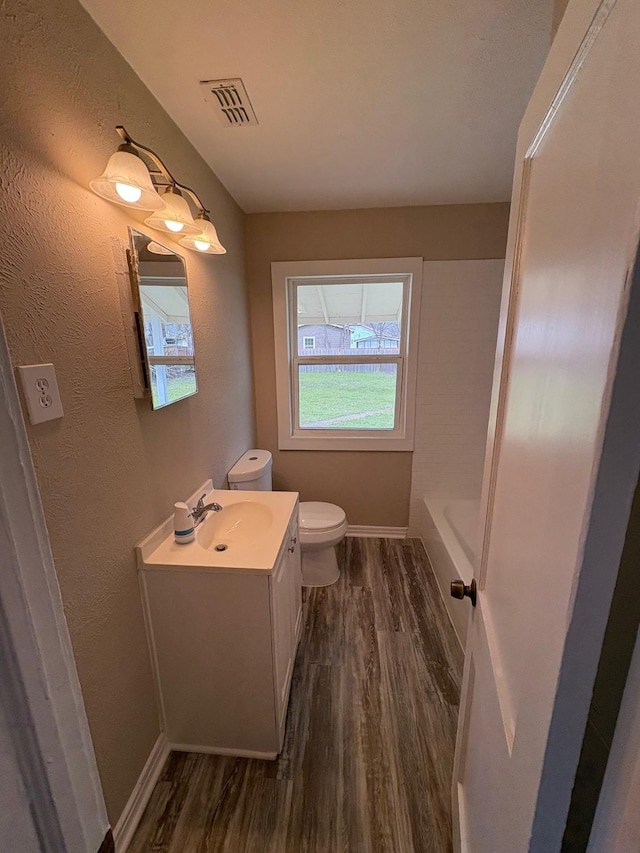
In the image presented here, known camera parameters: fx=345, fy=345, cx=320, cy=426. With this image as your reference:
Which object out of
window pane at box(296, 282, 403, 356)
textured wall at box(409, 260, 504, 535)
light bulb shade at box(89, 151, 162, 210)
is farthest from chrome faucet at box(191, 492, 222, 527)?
textured wall at box(409, 260, 504, 535)

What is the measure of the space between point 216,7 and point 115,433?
1.20m

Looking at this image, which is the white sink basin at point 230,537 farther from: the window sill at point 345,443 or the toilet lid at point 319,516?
the window sill at point 345,443

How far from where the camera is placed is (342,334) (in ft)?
8.26

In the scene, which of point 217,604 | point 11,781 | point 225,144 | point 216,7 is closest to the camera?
point 11,781

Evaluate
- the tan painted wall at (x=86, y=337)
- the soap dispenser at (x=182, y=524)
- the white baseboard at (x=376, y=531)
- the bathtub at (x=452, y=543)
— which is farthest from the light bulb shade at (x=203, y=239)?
the white baseboard at (x=376, y=531)

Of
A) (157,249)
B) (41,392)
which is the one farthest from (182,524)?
(157,249)

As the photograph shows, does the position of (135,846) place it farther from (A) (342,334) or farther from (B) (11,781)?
(A) (342,334)

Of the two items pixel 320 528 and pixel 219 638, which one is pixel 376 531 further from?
pixel 219 638

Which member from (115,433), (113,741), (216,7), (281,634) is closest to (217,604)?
(281,634)

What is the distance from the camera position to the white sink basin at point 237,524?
1.46 metres

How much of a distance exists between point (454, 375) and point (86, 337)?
215 centimetres

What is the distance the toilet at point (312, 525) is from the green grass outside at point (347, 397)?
60cm

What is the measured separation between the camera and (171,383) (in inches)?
51.6

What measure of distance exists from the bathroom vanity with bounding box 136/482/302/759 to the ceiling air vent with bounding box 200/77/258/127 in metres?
1.56
